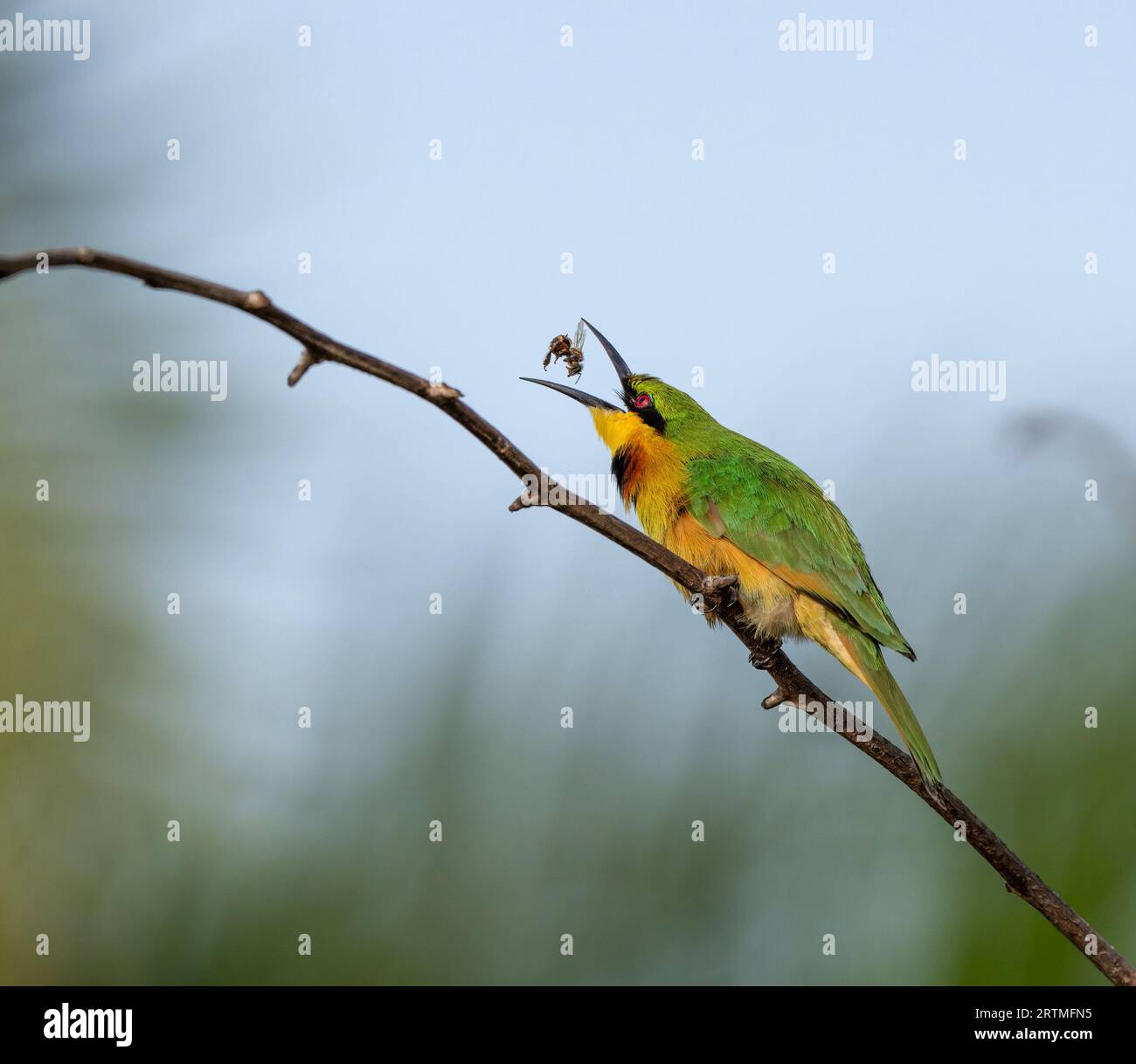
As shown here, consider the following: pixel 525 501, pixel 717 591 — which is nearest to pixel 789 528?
pixel 717 591

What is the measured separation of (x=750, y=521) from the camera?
3.53 metres

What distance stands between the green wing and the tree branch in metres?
0.90

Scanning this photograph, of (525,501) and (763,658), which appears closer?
(525,501)

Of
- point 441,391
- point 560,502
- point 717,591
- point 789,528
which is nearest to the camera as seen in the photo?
point 441,391

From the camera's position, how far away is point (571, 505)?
1.71 metres

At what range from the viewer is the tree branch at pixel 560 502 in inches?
49.1

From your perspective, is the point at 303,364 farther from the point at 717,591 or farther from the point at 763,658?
the point at 763,658

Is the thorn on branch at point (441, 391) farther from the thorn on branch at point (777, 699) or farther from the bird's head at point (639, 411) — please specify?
the bird's head at point (639, 411)

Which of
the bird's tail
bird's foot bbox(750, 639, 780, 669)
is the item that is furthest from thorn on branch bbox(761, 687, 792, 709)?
the bird's tail

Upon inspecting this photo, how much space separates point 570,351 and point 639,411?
49cm

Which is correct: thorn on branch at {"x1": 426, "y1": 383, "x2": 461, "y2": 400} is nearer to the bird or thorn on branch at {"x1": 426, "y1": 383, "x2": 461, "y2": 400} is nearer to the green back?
the bird

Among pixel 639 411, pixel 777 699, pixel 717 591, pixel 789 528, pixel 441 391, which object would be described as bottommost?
pixel 777 699

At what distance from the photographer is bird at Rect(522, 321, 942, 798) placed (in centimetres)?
328
